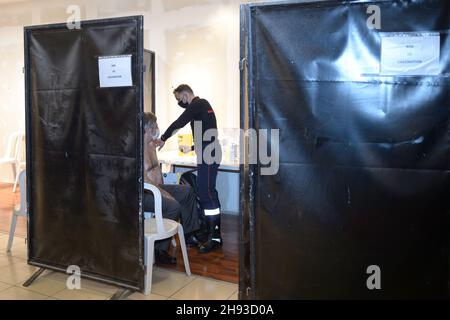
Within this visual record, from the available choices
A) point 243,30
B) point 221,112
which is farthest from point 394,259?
point 221,112

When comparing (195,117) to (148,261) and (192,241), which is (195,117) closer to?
(192,241)

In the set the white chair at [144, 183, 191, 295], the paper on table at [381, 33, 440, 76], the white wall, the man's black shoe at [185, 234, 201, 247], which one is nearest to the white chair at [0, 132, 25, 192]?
the white wall

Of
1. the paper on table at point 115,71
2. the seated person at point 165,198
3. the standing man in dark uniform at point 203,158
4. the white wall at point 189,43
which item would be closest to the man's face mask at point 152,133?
the seated person at point 165,198

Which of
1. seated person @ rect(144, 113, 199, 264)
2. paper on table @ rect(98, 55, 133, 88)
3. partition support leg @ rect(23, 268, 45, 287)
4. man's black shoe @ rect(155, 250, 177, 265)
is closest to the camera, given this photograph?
paper on table @ rect(98, 55, 133, 88)

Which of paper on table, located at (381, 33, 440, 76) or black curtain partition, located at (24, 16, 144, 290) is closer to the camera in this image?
paper on table, located at (381, 33, 440, 76)

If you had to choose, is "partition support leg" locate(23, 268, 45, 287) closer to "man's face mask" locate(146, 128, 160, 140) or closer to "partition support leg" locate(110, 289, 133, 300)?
"partition support leg" locate(110, 289, 133, 300)

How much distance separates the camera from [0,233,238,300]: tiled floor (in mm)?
2613

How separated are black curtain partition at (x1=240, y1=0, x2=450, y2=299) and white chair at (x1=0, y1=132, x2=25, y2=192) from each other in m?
4.83

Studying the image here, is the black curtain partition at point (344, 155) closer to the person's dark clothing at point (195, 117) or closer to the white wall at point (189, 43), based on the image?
the person's dark clothing at point (195, 117)

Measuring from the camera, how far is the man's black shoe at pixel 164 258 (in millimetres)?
3223

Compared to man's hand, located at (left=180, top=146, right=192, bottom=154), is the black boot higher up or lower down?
lower down

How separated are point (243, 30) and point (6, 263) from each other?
2571mm
